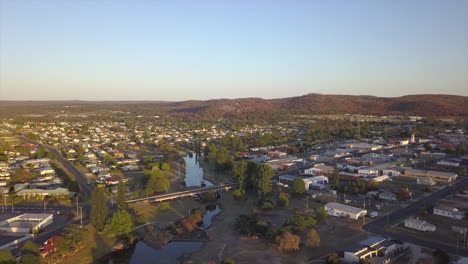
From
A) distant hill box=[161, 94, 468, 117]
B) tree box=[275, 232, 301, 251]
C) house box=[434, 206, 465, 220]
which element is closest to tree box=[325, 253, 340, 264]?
tree box=[275, 232, 301, 251]

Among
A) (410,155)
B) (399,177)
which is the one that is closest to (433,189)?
(399,177)

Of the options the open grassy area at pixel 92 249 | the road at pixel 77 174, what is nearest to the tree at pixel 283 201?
the open grassy area at pixel 92 249

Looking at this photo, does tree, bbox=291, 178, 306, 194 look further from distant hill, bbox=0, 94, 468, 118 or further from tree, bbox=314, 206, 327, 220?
distant hill, bbox=0, 94, 468, 118

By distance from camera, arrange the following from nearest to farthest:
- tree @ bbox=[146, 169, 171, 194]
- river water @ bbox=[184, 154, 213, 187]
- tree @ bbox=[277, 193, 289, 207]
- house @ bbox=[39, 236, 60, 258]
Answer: house @ bbox=[39, 236, 60, 258], tree @ bbox=[277, 193, 289, 207], tree @ bbox=[146, 169, 171, 194], river water @ bbox=[184, 154, 213, 187]

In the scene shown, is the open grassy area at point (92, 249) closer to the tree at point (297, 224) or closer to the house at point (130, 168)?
the tree at point (297, 224)

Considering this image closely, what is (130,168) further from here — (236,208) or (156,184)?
(236,208)

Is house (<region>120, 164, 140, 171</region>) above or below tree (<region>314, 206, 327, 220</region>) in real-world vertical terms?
below

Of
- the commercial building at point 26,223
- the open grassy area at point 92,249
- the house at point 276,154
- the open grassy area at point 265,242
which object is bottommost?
the open grassy area at point 92,249
